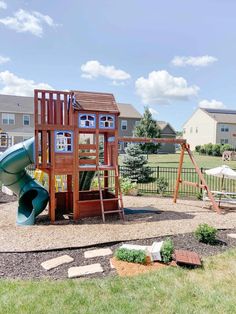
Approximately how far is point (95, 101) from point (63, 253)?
14.7 ft

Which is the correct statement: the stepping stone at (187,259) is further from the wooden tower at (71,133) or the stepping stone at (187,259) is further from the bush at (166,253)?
the wooden tower at (71,133)

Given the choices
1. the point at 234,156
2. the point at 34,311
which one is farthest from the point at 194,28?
the point at 234,156

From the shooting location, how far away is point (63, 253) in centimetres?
520

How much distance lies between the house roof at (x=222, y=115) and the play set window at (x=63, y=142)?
1603 inches

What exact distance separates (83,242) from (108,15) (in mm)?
7616

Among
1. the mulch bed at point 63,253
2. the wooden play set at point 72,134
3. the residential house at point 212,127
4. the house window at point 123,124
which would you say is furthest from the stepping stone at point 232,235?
the residential house at point 212,127

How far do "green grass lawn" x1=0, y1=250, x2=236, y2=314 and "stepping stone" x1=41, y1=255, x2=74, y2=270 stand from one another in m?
0.58

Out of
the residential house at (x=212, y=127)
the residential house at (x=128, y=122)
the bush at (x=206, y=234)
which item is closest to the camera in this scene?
the bush at (x=206, y=234)

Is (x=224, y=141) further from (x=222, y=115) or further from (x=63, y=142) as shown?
(x=63, y=142)

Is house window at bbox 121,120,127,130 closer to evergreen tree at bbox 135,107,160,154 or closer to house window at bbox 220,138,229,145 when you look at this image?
evergreen tree at bbox 135,107,160,154

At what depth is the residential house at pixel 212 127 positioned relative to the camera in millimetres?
44094

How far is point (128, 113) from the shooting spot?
43.2 metres

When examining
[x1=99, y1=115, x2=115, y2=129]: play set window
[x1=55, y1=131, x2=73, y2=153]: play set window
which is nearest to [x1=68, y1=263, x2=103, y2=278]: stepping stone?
[x1=55, y1=131, x2=73, y2=153]: play set window

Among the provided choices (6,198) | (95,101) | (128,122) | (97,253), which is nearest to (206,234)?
(97,253)
